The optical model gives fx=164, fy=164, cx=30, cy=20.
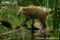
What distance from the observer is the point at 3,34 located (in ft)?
4.58

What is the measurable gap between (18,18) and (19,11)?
60 mm

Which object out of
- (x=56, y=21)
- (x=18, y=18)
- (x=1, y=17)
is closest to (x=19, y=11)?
(x=18, y=18)

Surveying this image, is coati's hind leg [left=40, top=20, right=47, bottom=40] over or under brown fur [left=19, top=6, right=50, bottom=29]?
under

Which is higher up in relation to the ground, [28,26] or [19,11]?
[19,11]

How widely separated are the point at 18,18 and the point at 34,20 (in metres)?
0.14

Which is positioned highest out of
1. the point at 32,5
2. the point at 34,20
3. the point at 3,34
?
the point at 32,5

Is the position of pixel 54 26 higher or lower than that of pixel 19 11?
lower

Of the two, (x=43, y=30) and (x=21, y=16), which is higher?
(x=21, y=16)

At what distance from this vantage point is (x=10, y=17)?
54.6 inches

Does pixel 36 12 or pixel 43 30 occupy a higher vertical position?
pixel 36 12

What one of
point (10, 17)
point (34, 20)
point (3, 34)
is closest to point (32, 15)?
point (34, 20)

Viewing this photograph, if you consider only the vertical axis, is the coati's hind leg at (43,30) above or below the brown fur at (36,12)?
below

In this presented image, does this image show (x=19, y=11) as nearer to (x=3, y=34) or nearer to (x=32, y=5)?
(x=32, y=5)

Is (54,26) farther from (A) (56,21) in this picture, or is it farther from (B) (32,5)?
(B) (32,5)
